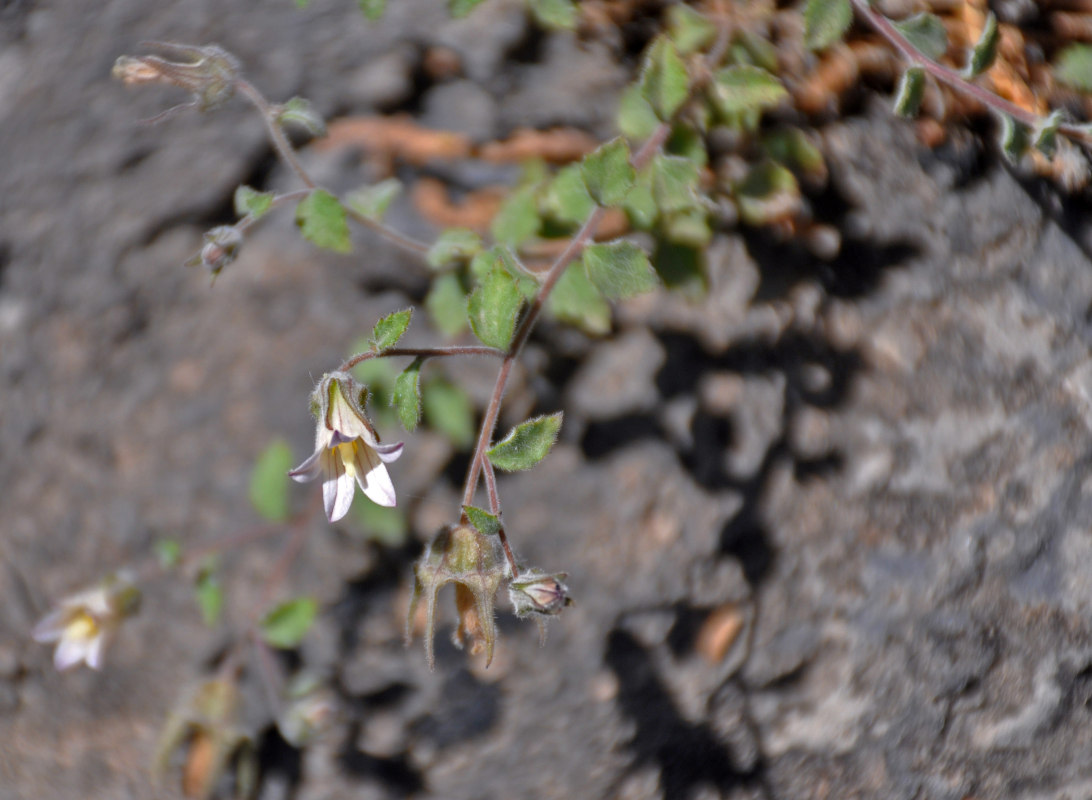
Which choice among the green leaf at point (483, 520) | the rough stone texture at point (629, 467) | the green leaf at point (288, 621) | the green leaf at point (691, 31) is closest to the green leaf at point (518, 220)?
the rough stone texture at point (629, 467)

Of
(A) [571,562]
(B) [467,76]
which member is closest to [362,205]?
(B) [467,76]

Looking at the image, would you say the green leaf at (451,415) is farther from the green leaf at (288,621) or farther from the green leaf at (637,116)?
the green leaf at (637,116)

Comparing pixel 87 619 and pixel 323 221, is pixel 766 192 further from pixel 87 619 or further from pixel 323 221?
pixel 87 619

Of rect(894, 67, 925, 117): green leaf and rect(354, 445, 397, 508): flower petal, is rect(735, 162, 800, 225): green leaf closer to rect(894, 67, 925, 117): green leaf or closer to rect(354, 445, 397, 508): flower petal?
rect(894, 67, 925, 117): green leaf

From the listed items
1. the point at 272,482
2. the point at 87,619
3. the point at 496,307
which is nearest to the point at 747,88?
the point at 496,307

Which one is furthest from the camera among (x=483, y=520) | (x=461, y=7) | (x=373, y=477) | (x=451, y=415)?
(x=451, y=415)
